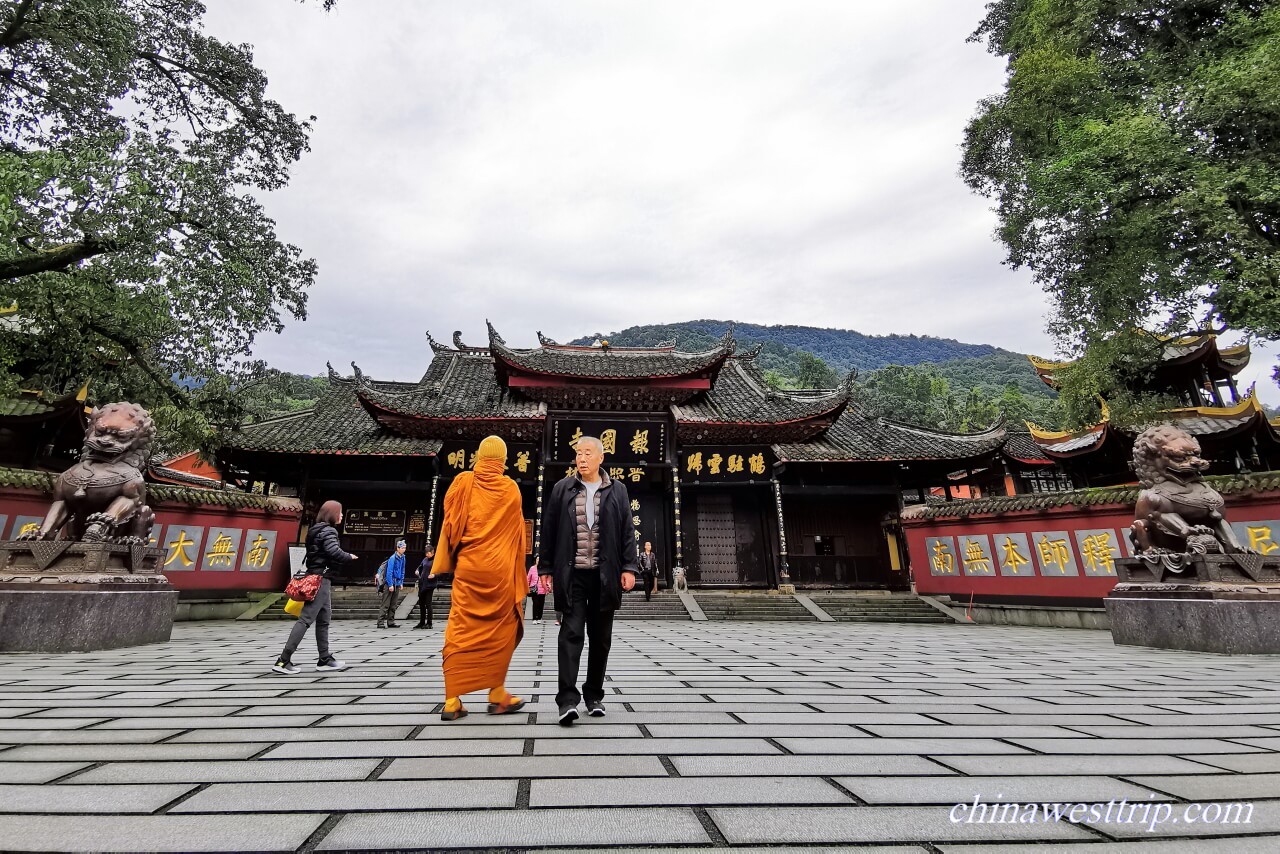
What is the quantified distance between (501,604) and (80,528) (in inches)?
242

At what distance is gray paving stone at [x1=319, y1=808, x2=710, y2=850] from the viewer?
1.27 meters

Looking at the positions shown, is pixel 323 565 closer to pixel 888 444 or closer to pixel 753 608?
pixel 753 608

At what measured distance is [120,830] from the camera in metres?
1.33

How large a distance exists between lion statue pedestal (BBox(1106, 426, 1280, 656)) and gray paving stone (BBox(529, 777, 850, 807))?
6435 mm

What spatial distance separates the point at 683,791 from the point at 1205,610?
683 centimetres

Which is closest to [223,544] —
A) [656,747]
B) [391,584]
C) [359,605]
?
[359,605]

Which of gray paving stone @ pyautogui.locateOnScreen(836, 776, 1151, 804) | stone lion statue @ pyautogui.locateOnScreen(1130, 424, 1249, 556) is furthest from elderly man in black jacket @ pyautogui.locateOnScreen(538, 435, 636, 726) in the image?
stone lion statue @ pyautogui.locateOnScreen(1130, 424, 1249, 556)

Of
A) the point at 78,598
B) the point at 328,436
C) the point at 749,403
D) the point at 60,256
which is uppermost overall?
the point at 749,403

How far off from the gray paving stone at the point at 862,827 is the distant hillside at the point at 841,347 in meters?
80.0

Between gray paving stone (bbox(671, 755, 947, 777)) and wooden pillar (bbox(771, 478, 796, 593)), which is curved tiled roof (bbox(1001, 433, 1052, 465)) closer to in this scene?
wooden pillar (bbox(771, 478, 796, 593))

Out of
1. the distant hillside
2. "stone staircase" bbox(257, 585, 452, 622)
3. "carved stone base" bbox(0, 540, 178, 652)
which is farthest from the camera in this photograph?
the distant hillside

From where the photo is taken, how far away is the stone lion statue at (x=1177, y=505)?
6.04 m

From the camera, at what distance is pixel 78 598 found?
536cm

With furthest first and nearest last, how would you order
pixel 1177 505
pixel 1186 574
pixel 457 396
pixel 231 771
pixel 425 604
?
pixel 457 396
pixel 425 604
pixel 1177 505
pixel 1186 574
pixel 231 771
